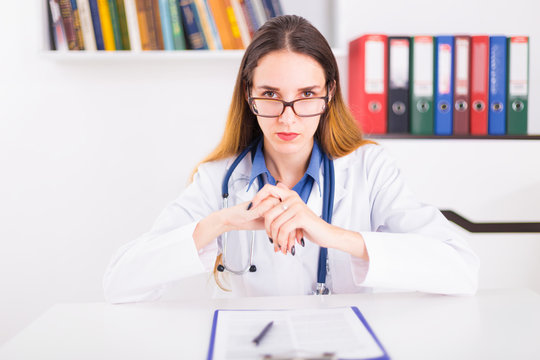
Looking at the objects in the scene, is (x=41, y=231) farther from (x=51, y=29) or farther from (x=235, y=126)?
(x=235, y=126)

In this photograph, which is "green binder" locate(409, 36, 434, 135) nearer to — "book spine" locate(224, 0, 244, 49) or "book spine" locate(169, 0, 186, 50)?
"book spine" locate(224, 0, 244, 49)

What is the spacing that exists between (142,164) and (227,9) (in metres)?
0.70

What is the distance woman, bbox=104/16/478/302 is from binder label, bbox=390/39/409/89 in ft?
1.48

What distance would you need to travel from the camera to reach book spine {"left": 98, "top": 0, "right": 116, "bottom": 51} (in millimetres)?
1810

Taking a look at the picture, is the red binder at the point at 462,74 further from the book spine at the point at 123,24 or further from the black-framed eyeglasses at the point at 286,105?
the book spine at the point at 123,24

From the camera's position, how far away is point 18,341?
0.81 metres

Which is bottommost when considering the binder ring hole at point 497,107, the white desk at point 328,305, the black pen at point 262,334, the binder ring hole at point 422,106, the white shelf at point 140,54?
the white desk at point 328,305

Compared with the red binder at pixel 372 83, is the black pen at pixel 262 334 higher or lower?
lower

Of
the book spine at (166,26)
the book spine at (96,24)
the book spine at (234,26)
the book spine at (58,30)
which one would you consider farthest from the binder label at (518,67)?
the book spine at (58,30)

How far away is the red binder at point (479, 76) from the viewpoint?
5.88 ft

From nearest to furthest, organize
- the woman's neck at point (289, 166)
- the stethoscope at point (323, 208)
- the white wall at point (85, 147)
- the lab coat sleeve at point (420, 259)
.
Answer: the lab coat sleeve at point (420, 259), the stethoscope at point (323, 208), the woman's neck at point (289, 166), the white wall at point (85, 147)

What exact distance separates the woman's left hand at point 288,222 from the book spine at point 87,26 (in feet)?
3.69

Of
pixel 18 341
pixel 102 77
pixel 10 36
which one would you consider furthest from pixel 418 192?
pixel 10 36

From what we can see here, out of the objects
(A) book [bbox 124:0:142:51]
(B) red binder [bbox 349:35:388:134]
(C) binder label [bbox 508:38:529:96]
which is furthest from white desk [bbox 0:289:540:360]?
(A) book [bbox 124:0:142:51]
